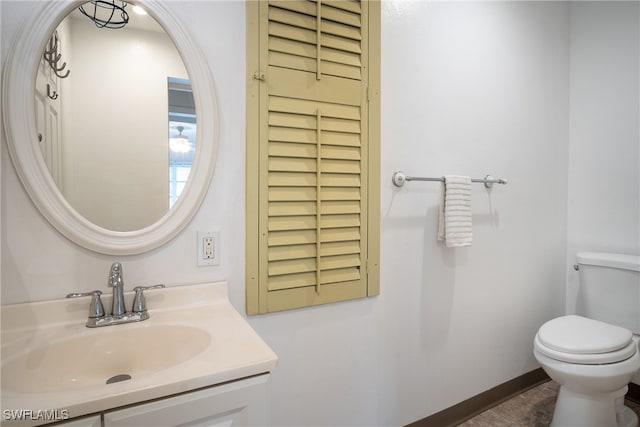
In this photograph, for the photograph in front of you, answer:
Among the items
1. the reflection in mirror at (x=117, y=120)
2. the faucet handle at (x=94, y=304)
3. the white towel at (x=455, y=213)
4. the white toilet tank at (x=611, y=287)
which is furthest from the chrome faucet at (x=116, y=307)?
the white toilet tank at (x=611, y=287)

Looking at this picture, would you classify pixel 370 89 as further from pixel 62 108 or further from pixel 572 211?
pixel 572 211

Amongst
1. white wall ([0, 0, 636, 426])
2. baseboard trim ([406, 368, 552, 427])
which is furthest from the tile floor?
white wall ([0, 0, 636, 426])

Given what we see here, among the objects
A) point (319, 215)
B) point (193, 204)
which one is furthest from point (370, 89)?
point (193, 204)

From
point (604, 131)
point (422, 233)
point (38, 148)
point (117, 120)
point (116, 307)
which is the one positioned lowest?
point (116, 307)

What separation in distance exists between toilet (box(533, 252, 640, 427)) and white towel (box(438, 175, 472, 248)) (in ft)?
1.94

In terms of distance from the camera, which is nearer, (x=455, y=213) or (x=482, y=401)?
(x=455, y=213)

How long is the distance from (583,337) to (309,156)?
1463 mm

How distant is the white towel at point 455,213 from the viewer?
161 cm

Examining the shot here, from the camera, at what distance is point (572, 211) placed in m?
2.23

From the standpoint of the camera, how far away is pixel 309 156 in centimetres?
133

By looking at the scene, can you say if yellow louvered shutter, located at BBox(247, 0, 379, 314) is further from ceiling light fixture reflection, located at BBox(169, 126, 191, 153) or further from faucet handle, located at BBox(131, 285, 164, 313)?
faucet handle, located at BBox(131, 285, 164, 313)

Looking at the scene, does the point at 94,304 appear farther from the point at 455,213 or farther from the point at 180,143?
the point at 455,213

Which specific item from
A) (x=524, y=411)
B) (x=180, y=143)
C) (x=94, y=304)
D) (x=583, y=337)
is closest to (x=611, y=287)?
(x=583, y=337)

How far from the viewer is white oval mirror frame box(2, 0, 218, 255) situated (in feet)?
3.03
